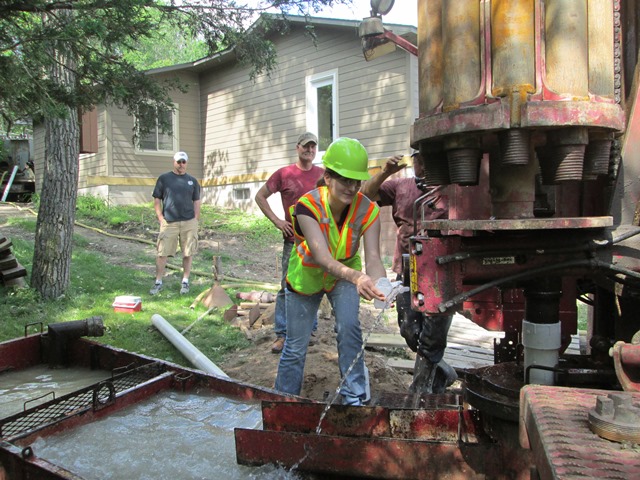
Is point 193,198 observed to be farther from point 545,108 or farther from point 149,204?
point 149,204

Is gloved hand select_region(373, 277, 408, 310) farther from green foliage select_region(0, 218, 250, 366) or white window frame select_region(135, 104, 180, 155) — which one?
white window frame select_region(135, 104, 180, 155)

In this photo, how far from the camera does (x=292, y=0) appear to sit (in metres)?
7.30

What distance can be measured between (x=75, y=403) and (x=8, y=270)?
4514 mm

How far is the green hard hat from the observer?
3373 mm

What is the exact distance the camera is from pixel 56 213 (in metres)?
7.36

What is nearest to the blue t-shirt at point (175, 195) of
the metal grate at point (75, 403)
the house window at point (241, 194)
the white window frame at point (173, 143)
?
the metal grate at point (75, 403)

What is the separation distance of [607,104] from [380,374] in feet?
11.5

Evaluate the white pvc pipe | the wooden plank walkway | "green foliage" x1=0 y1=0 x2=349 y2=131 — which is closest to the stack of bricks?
the white pvc pipe

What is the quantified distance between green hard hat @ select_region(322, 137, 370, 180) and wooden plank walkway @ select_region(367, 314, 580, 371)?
2496mm

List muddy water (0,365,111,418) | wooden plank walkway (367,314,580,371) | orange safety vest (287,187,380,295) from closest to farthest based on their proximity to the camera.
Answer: orange safety vest (287,187,380,295) → muddy water (0,365,111,418) → wooden plank walkway (367,314,580,371)

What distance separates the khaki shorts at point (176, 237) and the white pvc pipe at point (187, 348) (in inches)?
74.6

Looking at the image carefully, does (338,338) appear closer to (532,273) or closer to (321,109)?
(532,273)

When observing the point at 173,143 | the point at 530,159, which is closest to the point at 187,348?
the point at 530,159

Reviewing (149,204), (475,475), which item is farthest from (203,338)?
(149,204)
